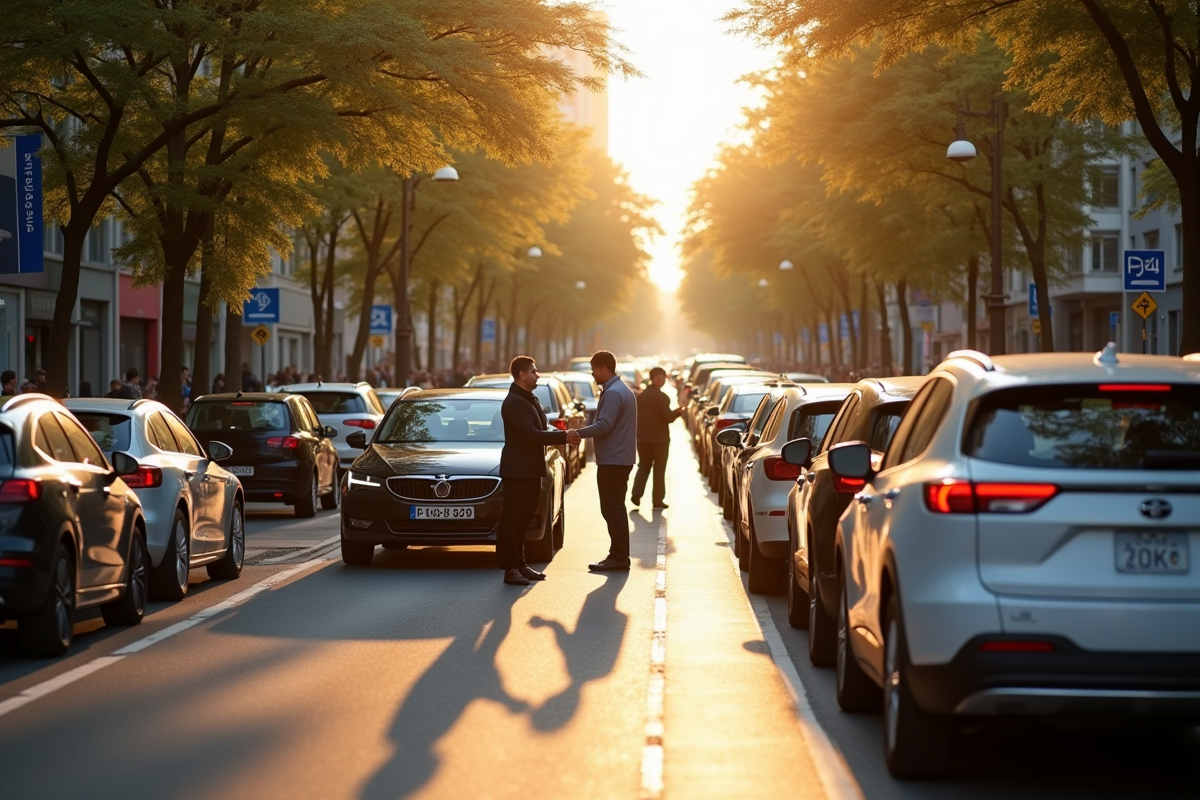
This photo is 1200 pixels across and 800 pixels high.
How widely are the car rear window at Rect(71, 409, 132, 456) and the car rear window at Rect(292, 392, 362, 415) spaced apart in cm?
1440

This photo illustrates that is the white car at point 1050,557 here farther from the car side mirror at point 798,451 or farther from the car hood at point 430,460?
the car hood at point 430,460

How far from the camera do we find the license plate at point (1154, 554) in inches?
269

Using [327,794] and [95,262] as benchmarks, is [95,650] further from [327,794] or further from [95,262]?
[95,262]

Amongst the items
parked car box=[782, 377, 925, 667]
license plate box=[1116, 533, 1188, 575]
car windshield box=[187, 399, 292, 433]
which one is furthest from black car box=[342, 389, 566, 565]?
license plate box=[1116, 533, 1188, 575]

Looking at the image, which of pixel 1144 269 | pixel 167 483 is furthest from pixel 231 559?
pixel 1144 269

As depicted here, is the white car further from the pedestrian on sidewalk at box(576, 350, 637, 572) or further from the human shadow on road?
the pedestrian on sidewalk at box(576, 350, 637, 572)

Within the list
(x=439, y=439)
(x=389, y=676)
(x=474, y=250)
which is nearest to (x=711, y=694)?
(x=389, y=676)

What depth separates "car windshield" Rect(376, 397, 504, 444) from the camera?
17.9m

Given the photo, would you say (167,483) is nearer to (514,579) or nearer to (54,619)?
(514,579)

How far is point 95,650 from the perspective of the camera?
11.4 meters

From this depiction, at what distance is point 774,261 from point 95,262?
22.0 meters

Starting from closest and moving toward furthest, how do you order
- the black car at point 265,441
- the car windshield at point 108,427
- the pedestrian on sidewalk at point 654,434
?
the car windshield at point 108,427
the black car at point 265,441
the pedestrian on sidewalk at point 654,434

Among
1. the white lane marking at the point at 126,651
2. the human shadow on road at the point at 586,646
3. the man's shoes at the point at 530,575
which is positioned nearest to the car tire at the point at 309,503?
the white lane marking at the point at 126,651

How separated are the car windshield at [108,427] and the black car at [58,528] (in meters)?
1.49
